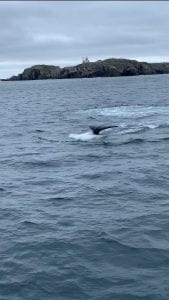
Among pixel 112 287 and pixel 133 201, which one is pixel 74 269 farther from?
pixel 133 201

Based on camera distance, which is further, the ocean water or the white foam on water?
the white foam on water

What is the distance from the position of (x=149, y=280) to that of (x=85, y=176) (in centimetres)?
1452

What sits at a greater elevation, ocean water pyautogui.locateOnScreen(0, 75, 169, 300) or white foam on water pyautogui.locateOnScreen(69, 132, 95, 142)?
→ white foam on water pyautogui.locateOnScreen(69, 132, 95, 142)

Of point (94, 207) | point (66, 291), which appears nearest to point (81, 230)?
point (94, 207)

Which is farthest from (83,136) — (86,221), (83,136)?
(86,221)

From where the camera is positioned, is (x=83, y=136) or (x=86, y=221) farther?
(x=83, y=136)

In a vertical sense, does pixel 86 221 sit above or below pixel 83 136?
below

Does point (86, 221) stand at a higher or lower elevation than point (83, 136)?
lower

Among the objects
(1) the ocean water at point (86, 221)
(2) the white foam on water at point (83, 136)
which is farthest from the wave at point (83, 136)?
(1) the ocean water at point (86, 221)

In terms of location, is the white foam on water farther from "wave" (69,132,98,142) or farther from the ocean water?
the ocean water

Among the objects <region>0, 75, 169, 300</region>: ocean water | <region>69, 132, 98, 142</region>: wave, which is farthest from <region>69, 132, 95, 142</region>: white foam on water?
<region>0, 75, 169, 300</region>: ocean water

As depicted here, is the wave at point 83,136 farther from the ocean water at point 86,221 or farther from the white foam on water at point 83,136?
the ocean water at point 86,221

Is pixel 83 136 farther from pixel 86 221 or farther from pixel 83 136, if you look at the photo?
pixel 86 221

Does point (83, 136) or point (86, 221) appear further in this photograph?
point (83, 136)
